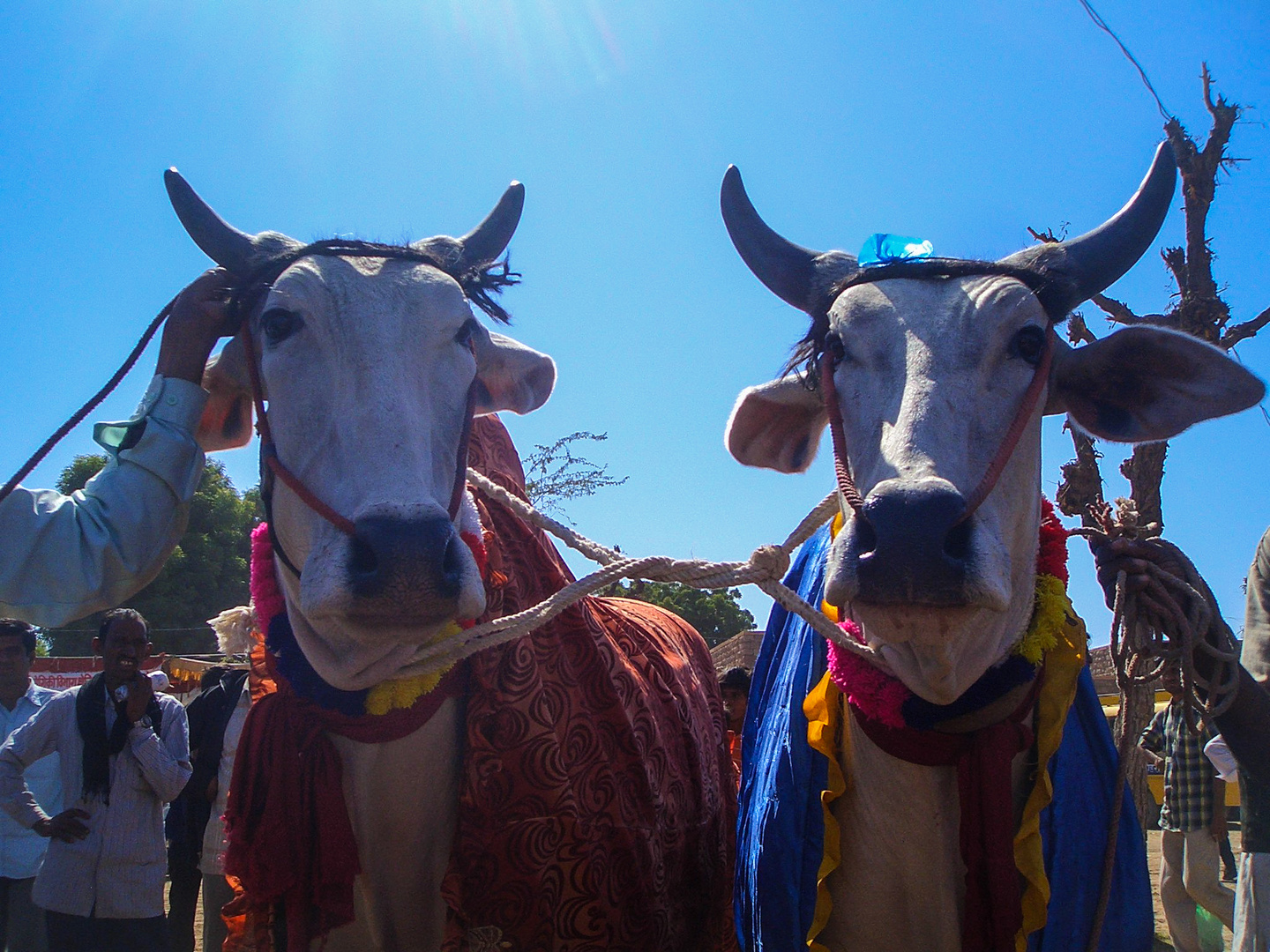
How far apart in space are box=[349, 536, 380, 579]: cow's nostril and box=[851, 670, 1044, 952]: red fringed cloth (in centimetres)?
146

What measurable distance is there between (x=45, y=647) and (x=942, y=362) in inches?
1357

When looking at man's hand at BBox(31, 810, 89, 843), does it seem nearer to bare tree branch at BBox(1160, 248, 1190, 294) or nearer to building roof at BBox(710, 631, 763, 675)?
building roof at BBox(710, 631, 763, 675)

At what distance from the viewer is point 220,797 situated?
6879 mm

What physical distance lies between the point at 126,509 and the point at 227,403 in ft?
2.25

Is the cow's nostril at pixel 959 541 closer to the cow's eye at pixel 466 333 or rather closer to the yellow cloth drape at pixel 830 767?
the yellow cloth drape at pixel 830 767

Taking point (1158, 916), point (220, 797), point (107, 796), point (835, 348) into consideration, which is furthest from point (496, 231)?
point (1158, 916)

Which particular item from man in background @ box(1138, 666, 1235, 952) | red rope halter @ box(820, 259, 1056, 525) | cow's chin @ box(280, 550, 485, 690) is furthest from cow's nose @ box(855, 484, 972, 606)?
man in background @ box(1138, 666, 1235, 952)

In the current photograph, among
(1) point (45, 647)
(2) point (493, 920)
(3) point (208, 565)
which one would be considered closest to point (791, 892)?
(2) point (493, 920)

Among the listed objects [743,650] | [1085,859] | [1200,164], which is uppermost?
[1200,164]

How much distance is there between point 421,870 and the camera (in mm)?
3002

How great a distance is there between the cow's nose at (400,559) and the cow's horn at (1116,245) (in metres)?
1.97

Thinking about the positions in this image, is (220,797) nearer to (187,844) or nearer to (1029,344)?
(187,844)

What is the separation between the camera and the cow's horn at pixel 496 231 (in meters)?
3.43

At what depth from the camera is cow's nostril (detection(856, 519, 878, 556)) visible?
8.17 ft
